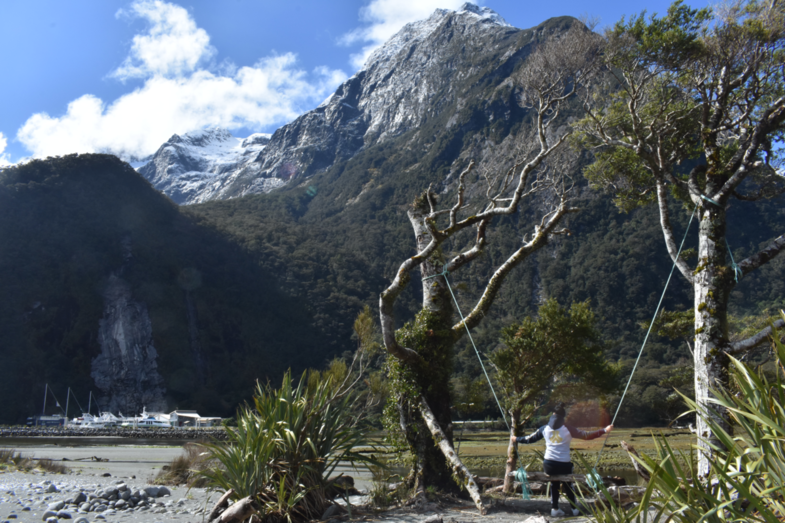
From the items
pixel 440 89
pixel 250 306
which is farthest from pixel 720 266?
pixel 440 89

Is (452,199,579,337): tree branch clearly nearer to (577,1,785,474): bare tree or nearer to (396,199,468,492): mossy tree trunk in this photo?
(396,199,468,492): mossy tree trunk

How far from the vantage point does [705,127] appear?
25.2ft

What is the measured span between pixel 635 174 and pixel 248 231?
107m

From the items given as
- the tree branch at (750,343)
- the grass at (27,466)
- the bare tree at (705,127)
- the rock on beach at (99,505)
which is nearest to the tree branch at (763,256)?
the bare tree at (705,127)

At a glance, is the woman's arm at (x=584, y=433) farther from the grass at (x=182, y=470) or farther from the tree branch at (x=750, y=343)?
the grass at (x=182, y=470)

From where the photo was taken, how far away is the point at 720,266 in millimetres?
6598

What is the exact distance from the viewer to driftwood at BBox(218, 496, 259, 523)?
210 inches

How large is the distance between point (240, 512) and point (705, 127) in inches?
330

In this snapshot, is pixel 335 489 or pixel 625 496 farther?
pixel 625 496

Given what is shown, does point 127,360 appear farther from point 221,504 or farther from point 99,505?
point 221,504

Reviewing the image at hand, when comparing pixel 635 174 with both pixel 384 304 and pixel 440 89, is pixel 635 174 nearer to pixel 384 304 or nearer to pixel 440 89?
pixel 384 304

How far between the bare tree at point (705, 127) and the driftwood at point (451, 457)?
262 cm

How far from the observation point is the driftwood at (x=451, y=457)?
6.16 m

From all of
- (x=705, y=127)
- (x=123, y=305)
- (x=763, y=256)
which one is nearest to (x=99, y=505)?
(x=763, y=256)
